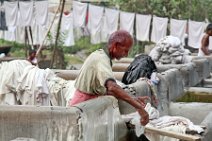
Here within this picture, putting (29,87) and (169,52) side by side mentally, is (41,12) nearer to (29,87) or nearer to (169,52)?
(169,52)

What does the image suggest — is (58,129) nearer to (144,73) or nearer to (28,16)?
(144,73)

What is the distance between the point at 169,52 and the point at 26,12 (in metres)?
11.3

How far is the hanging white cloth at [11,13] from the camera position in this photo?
71.4 ft

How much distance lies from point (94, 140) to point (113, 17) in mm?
16813

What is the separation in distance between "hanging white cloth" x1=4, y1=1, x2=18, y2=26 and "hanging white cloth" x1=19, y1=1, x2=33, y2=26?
20 cm

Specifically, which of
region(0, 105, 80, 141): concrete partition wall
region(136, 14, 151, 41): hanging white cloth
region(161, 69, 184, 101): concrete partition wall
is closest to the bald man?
region(0, 105, 80, 141): concrete partition wall

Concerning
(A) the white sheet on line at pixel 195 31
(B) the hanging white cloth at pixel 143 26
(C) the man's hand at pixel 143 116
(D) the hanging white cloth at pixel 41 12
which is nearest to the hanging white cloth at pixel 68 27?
(D) the hanging white cloth at pixel 41 12

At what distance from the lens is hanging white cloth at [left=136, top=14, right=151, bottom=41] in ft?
71.6

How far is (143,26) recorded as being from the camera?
2208 cm

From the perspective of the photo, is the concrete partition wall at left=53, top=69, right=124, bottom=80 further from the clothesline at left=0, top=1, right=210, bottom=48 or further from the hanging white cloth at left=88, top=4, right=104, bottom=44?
the hanging white cloth at left=88, top=4, right=104, bottom=44

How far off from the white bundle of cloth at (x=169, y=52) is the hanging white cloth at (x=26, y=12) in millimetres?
10964

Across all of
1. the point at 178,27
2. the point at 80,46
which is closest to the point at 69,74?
the point at 178,27

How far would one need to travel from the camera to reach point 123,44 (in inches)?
219

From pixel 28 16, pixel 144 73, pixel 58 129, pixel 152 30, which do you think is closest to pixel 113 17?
pixel 152 30
